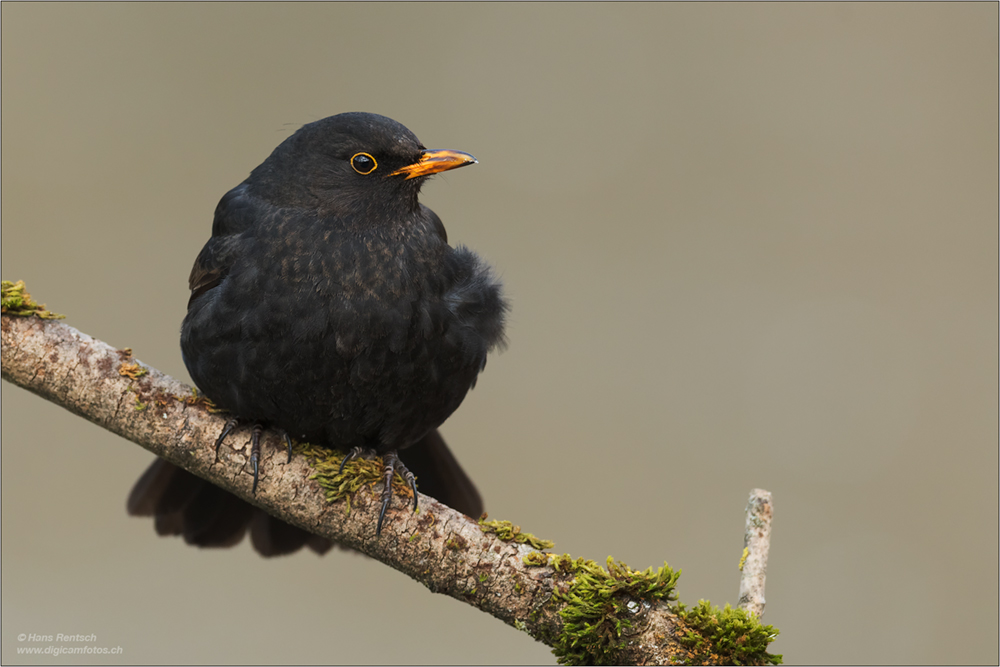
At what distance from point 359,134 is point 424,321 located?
2.61 ft

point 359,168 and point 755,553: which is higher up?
point 359,168

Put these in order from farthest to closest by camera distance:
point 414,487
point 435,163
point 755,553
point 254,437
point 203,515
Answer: point 203,515 < point 435,163 < point 254,437 < point 414,487 < point 755,553

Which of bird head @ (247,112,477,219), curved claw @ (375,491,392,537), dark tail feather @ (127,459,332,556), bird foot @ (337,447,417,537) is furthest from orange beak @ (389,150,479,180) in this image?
dark tail feather @ (127,459,332,556)

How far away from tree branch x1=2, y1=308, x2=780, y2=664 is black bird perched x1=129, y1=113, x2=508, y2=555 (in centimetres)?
9

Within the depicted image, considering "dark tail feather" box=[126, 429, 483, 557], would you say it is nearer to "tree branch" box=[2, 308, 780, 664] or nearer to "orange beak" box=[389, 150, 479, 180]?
"tree branch" box=[2, 308, 780, 664]

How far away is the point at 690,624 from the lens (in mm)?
2555

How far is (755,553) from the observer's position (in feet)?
8.82

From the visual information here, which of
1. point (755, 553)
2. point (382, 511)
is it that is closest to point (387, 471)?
point (382, 511)

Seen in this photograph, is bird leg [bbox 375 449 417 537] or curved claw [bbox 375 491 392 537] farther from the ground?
bird leg [bbox 375 449 417 537]

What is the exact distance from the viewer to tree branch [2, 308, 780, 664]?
2582mm

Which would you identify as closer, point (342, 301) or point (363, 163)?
point (342, 301)

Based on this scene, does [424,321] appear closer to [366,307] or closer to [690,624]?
[366,307]

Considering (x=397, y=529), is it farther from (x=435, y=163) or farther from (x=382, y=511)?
(x=435, y=163)

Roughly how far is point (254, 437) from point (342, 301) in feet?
1.95
